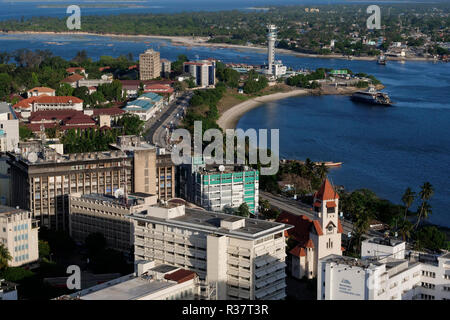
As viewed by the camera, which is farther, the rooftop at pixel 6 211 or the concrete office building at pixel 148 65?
the concrete office building at pixel 148 65

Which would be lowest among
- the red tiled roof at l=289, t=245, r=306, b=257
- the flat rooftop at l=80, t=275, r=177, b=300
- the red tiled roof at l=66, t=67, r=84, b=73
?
the red tiled roof at l=289, t=245, r=306, b=257

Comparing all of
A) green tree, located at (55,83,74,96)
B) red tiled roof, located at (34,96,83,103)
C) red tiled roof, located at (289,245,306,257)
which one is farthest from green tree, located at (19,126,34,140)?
red tiled roof, located at (289,245,306,257)

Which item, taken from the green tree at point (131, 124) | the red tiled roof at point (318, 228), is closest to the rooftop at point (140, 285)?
the red tiled roof at point (318, 228)

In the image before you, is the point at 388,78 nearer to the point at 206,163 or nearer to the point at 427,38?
the point at 427,38

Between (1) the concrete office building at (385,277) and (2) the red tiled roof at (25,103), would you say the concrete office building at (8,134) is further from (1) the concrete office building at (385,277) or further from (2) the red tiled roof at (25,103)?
(1) the concrete office building at (385,277)

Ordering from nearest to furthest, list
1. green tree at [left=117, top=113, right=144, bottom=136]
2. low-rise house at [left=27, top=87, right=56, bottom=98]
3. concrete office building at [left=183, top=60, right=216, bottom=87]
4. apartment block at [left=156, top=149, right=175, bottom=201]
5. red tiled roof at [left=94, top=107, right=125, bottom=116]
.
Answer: apartment block at [left=156, top=149, right=175, bottom=201]
green tree at [left=117, top=113, right=144, bottom=136]
red tiled roof at [left=94, top=107, right=125, bottom=116]
low-rise house at [left=27, top=87, right=56, bottom=98]
concrete office building at [left=183, top=60, right=216, bottom=87]

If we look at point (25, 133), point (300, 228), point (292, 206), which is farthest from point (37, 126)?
point (300, 228)

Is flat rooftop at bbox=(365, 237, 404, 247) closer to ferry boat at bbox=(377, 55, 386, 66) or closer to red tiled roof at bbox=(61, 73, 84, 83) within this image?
red tiled roof at bbox=(61, 73, 84, 83)
